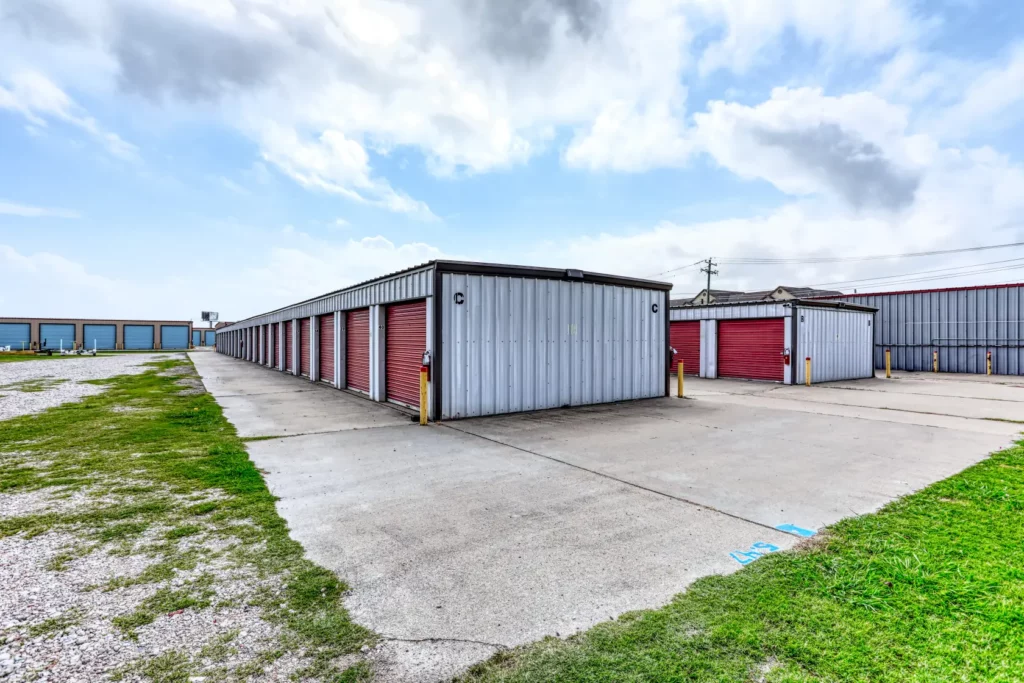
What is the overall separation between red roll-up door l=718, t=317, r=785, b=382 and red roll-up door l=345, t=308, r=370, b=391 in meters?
13.4

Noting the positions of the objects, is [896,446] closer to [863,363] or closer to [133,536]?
[133,536]

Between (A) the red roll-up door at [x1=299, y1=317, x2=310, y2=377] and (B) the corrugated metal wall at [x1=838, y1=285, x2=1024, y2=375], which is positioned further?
(B) the corrugated metal wall at [x1=838, y1=285, x2=1024, y2=375]

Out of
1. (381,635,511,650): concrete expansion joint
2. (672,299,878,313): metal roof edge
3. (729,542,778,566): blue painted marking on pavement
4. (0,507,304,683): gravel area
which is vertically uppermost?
(672,299,878,313): metal roof edge

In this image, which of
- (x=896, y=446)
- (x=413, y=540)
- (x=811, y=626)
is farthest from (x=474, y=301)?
(x=811, y=626)

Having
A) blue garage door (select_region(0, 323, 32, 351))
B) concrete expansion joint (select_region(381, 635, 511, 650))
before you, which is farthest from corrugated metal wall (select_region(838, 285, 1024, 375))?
blue garage door (select_region(0, 323, 32, 351))

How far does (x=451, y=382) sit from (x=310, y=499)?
5181 millimetres

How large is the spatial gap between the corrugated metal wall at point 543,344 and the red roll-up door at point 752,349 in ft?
20.9

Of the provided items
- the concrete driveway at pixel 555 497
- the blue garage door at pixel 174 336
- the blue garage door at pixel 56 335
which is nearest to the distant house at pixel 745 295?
the concrete driveway at pixel 555 497

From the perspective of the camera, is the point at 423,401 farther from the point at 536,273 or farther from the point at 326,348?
the point at 326,348

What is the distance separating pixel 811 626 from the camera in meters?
2.71

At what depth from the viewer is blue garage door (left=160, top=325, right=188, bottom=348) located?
70312 millimetres

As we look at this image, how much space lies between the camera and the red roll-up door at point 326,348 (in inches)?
707

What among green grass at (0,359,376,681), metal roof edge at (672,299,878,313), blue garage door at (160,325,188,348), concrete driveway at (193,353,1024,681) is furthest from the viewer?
blue garage door at (160,325,188,348)

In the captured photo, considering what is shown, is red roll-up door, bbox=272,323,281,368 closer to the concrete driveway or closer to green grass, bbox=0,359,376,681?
the concrete driveway
